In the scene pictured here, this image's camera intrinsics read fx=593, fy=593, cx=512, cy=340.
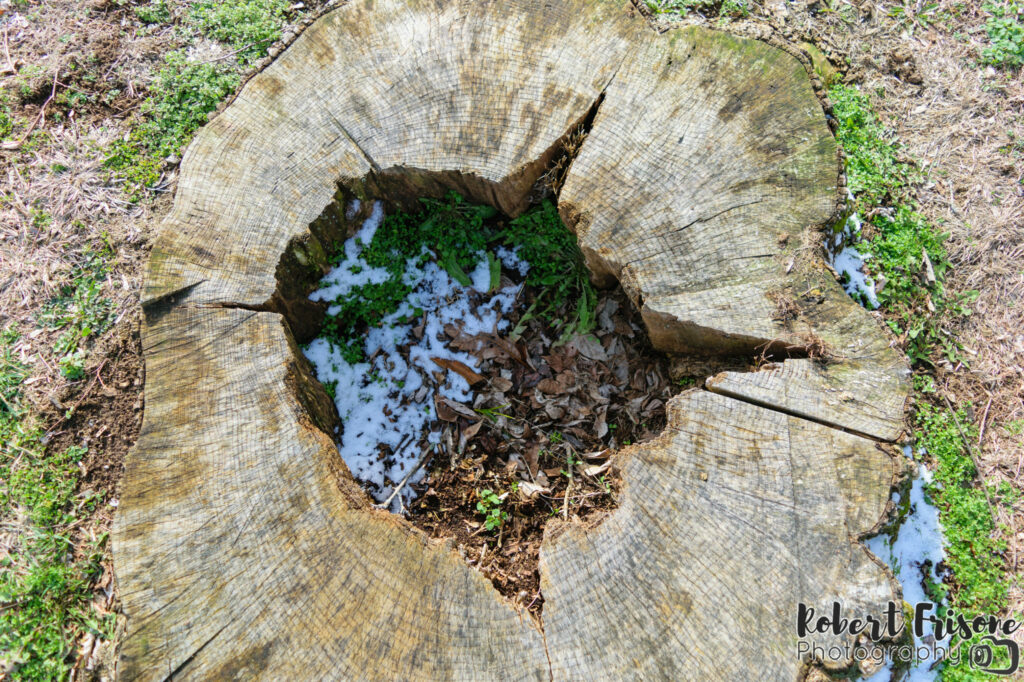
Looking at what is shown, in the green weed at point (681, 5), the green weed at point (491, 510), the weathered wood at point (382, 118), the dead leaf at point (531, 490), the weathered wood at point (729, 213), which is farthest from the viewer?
the green weed at point (681, 5)

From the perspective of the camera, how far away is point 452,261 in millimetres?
3287

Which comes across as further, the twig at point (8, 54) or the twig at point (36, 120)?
the twig at point (8, 54)

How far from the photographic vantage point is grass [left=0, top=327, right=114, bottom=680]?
8.85 feet

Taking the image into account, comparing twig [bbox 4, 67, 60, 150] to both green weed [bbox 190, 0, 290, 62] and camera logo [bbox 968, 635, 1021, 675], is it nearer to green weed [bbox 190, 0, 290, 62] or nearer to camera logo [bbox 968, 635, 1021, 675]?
green weed [bbox 190, 0, 290, 62]

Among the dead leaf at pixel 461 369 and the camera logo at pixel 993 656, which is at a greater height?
the dead leaf at pixel 461 369

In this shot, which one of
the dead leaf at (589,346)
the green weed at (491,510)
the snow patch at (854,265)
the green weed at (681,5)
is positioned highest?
the green weed at (681,5)

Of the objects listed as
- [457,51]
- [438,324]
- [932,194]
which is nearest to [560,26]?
[457,51]

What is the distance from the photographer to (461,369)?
127 inches

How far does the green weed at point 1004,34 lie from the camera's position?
145 inches

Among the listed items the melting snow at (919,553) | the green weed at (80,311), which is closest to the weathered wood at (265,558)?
the green weed at (80,311)

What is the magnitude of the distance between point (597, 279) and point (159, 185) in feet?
8.52

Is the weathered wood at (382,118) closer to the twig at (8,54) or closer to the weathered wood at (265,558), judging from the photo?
the weathered wood at (265,558)

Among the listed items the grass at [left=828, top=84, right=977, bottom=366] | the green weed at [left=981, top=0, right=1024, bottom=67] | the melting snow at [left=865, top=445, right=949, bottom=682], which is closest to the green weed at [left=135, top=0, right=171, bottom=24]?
the grass at [left=828, top=84, right=977, bottom=366]

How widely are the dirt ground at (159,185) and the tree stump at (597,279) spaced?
92 cm
